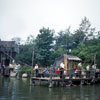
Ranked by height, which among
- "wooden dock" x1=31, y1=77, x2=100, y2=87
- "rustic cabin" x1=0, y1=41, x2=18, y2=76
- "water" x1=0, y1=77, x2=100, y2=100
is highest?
"rustic cabin" x1=0, y1=41, x2=18, y2=76

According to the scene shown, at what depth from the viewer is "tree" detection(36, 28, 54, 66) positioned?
1371 inches

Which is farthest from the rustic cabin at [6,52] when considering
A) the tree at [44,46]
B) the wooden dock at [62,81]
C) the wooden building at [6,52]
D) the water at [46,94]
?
the water at [46,94]

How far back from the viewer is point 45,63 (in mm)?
36031

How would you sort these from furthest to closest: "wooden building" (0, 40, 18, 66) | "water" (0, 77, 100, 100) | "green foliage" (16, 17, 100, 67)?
"wooden building" (0, 40, 18, 66) → "green foliage" (16, 17, 100, 67) → "water" (0, 77, 100, 100)

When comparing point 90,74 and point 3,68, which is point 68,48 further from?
point 90,74

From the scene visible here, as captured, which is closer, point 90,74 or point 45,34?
point 90,74

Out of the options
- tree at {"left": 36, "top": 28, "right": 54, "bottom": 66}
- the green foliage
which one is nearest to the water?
the green foliage

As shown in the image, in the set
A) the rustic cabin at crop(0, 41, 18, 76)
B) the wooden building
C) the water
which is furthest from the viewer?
the wooden building

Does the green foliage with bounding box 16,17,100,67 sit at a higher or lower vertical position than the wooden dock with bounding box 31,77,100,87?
higher

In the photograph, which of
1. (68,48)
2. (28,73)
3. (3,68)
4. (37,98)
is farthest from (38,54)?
(37,98)

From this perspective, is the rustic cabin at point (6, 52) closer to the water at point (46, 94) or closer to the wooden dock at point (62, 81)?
the wooden dock at point (62, 81)

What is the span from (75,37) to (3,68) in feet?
58.7

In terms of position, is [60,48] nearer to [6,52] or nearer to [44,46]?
[44,46]

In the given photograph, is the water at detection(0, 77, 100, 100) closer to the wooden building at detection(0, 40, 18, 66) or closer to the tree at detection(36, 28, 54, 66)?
the tree at detection(36, 28, 54, 66)
